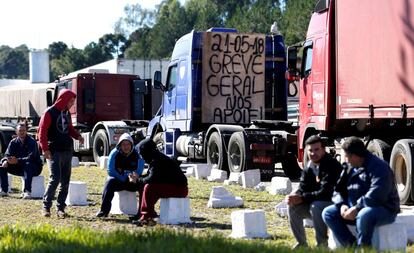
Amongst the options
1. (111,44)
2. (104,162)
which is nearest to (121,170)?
(104,162)

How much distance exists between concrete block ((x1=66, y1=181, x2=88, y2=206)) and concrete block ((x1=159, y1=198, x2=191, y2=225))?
2823 millimetres

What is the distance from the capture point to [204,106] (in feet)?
71.7

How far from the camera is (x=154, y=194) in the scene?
39.3ft

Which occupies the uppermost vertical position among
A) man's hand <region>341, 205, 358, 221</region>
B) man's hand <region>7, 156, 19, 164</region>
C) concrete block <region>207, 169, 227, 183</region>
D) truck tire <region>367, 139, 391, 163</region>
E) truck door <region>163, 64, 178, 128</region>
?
truck door <region>163, 64, 178, 128</region>

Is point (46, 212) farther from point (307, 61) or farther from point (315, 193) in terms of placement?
point (307, 61)

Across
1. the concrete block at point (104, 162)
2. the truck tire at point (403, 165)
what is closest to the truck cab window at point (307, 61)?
the truck tire at point (403, 165)

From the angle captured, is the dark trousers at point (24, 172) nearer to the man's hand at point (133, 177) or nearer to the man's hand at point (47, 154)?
the man's hand at point (47, 154)

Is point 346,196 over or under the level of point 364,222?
over

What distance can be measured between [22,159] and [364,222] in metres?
9.10

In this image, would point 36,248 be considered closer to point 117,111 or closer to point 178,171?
point 178,171

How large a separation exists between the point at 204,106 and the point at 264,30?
66.3m

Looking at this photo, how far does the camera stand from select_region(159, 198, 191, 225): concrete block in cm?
1191

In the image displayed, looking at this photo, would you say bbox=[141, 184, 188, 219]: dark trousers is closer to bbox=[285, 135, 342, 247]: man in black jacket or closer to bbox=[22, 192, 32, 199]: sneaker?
bbox=[285, 135, 342, 247]: man in black jacket

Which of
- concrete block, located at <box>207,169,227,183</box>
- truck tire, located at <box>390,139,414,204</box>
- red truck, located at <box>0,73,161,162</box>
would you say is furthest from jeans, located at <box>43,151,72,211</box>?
red truck, located at <box>0,73,161,162</box>
